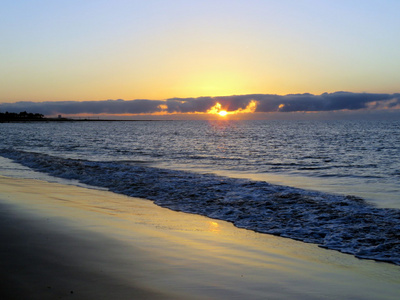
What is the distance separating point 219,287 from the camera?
4.92 meters

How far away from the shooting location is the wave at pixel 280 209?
820 cm

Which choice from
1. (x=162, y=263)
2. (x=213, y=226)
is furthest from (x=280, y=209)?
(x=162, y=263)

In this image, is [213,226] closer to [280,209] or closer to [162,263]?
[280,209]

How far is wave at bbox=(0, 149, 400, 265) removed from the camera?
323 inches

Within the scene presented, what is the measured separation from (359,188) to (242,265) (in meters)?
12.3

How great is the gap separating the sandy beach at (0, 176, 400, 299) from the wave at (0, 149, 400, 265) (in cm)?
72

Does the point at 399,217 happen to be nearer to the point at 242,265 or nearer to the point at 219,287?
the point at 242,265

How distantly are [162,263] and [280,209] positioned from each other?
6.35 metres

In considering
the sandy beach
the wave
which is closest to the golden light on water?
the sandy beach

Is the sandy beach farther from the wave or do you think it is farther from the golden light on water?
the wave

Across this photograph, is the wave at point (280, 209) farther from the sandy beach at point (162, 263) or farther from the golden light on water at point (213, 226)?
the sandy beach at point (162, 263)

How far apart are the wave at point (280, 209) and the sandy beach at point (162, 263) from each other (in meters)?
0.72

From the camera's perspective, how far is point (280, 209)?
1136 centimetres

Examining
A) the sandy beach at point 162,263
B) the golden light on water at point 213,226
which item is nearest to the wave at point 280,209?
the golden light on water at point 213,226
